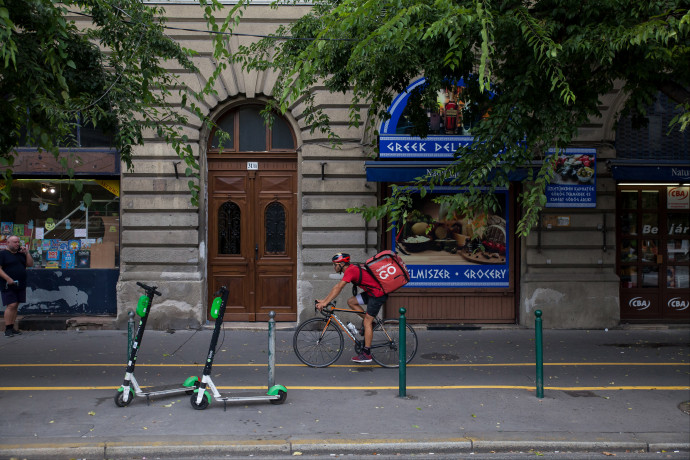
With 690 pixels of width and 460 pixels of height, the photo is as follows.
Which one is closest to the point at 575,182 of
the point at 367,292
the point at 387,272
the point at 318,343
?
the point at 387,272

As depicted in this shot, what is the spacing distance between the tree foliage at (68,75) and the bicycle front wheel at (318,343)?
8.28ft

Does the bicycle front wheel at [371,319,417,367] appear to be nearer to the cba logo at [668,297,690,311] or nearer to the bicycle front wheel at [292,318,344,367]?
the bicycle front wheel at [292,318,344,367]

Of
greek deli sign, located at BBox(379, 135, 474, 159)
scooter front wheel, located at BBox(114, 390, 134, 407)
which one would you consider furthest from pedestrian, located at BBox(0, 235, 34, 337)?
greek deli sign, located at BBox(379, 135, 474, 159)

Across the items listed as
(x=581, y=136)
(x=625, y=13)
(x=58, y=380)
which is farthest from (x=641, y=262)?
(x=58, y=380)

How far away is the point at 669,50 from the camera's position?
7.24 metres

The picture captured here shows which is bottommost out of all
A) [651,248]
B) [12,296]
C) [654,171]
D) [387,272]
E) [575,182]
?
[12,296]

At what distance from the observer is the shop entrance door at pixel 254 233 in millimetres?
11859

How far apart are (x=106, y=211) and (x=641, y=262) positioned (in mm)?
10737

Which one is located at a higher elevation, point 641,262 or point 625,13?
point 625,13

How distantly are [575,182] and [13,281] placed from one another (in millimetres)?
10387

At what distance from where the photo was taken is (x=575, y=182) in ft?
37.2

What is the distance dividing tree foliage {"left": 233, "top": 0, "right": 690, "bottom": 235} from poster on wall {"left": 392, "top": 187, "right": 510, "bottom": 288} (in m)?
3.73

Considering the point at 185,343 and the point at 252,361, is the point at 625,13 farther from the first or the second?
the point at 185,343

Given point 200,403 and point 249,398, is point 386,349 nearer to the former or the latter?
point 249,398
